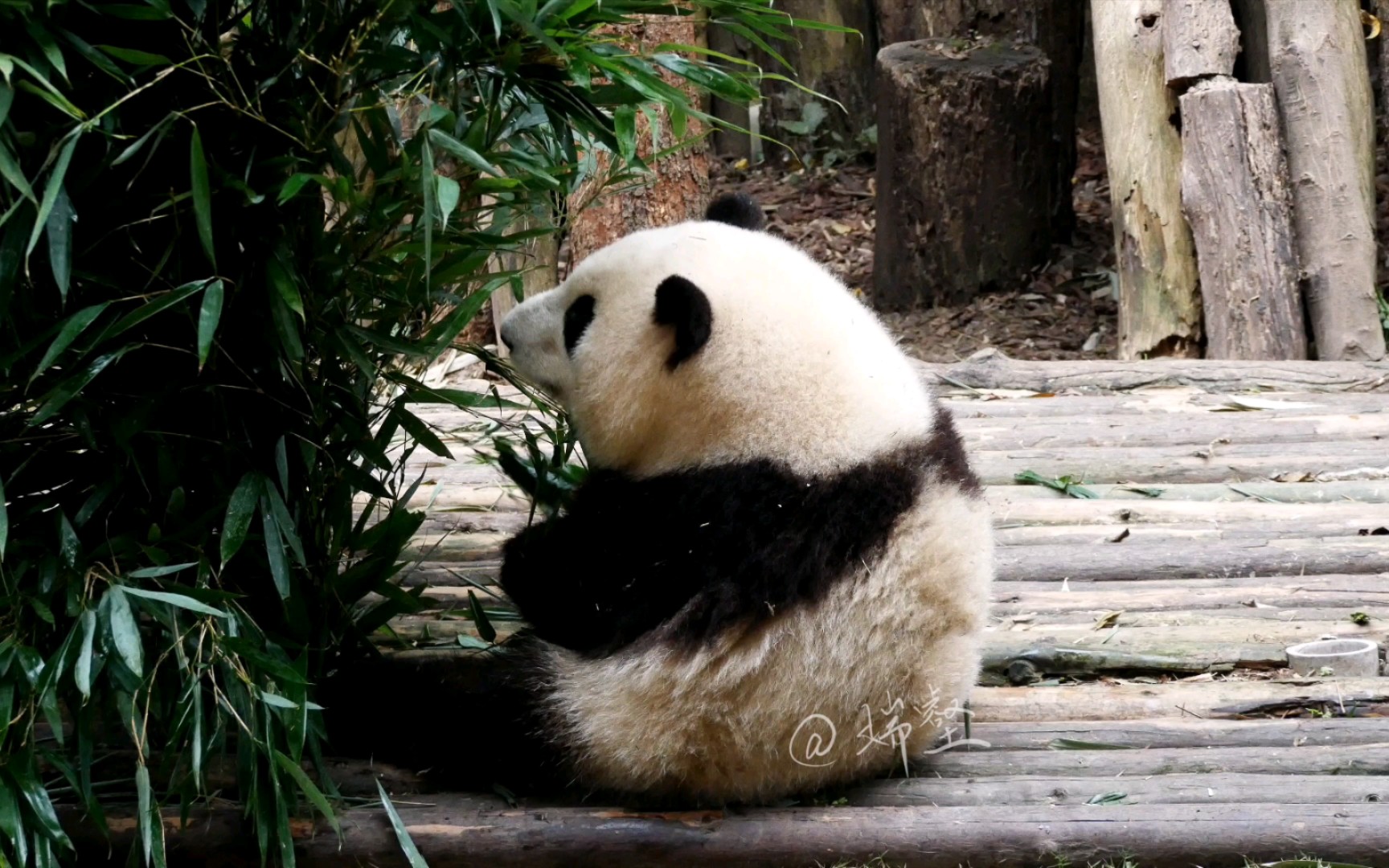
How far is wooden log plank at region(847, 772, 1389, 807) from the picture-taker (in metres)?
2.68

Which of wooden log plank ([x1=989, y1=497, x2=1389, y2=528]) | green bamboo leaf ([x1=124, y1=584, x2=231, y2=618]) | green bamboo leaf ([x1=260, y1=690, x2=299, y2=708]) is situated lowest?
wooden log plank ([x1=989, y1=497, x2=1389, y2=528])

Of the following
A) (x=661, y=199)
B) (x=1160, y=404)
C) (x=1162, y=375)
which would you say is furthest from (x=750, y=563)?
(x=661, y=199)

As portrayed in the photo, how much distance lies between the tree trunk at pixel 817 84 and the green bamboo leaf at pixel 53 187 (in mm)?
7116

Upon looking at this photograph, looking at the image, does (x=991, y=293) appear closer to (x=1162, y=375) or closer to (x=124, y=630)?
(x=1162, y=375)

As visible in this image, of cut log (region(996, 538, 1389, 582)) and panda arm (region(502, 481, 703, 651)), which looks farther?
cut log (region(996, 538, 1389, 582))

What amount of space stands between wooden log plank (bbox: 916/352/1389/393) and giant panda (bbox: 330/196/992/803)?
8.84 feet

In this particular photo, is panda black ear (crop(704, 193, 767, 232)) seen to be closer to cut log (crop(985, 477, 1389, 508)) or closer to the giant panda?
the giant panda

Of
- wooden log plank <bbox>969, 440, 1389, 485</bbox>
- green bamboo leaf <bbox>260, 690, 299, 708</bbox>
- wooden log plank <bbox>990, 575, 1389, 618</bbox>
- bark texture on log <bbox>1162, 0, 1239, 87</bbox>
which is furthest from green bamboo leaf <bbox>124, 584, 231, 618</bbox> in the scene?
bark texture on log <bbox>1162, 0, 1239, 87</bbox>

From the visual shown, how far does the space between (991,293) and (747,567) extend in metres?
5.34

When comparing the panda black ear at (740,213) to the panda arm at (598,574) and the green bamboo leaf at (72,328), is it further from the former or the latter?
the green bamboo leaf at (72,328)

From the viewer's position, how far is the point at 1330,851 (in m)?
2.54

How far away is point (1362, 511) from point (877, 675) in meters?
2.12

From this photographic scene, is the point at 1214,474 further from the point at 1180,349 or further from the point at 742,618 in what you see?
the point at 742,618

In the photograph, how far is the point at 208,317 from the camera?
227cm
